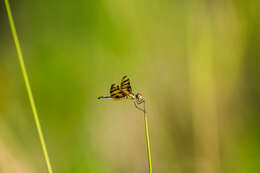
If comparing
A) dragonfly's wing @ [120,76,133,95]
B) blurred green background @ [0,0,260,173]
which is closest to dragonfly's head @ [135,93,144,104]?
dragonfly's wing @ [120,76,133,95]

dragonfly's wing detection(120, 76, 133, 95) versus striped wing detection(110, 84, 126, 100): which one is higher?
dragonfly's wing detection(120, 76, 133, 95)

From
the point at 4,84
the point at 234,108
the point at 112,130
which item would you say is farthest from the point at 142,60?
the point at 4,84

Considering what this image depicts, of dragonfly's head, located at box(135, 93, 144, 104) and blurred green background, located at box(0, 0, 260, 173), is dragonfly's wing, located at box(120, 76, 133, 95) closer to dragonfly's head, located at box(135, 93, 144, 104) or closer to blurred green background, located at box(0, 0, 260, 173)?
dragonfly's head, located at box(135, 93, 144, 104)

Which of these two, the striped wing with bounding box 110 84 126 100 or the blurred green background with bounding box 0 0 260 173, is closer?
the striped wing with bounding box 110 84 126 100

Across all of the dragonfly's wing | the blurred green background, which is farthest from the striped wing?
the blurred green background

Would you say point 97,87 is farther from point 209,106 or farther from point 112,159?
point 209,106

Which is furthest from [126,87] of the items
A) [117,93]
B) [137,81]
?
[137,81]

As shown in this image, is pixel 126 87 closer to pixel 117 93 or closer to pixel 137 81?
pixel 117 93

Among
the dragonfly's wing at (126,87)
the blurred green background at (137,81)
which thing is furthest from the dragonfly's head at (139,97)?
the blurred green background at (137,81)
